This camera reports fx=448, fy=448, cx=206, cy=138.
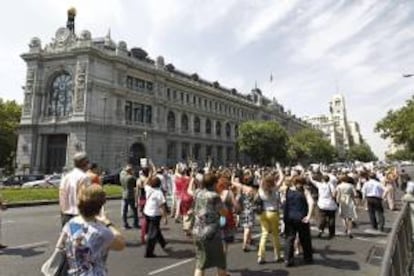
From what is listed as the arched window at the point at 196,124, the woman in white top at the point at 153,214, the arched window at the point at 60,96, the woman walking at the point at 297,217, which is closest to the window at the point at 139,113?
the arched window at the point at 60,96

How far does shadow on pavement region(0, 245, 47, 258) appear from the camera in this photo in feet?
32.9

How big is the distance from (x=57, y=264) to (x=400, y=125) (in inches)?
2073

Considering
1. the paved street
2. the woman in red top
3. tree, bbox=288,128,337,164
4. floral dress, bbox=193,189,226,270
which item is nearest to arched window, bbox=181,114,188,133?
tree, bbox=288,128,337,164

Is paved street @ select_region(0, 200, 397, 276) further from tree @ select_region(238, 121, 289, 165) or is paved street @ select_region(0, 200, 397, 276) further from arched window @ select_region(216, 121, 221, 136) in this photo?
arched window @ select_region(216, 121, 221, 136)

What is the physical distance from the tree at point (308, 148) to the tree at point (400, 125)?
33723 millimetres

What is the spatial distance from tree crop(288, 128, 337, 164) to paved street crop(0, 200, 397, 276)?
254 ft

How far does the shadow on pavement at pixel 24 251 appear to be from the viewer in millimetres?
10039

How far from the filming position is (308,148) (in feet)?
329

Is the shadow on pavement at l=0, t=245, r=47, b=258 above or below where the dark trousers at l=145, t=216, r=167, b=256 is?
below

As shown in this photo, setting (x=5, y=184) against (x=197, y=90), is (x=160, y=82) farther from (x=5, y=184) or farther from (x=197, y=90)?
(x=5, y=184)

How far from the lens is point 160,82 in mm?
64875

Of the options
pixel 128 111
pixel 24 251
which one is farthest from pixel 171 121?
pixel 24 251

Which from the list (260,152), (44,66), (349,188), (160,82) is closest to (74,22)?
(44,66)

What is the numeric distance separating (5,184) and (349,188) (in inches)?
1457
